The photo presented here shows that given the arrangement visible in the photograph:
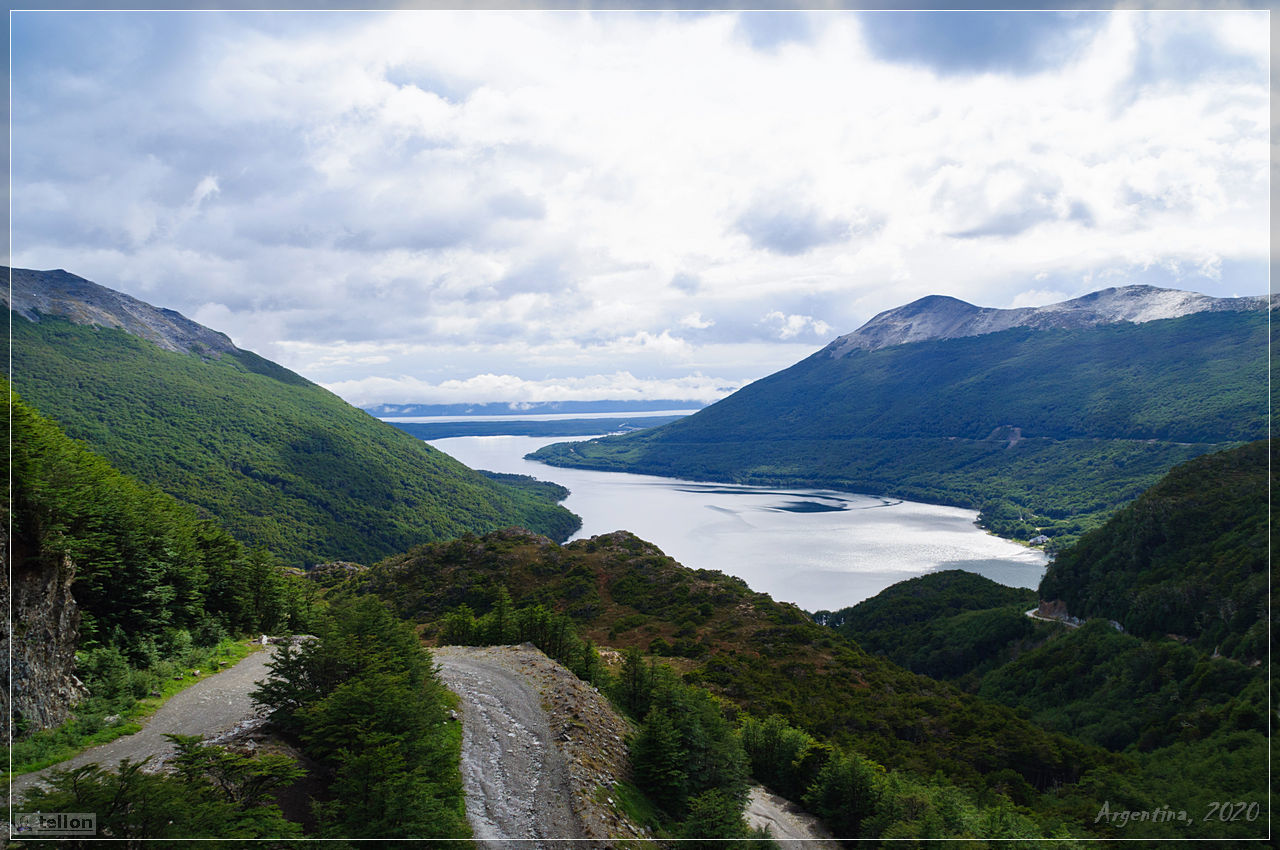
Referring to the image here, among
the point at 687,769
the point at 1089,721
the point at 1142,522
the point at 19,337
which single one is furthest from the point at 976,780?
the point at 19,337

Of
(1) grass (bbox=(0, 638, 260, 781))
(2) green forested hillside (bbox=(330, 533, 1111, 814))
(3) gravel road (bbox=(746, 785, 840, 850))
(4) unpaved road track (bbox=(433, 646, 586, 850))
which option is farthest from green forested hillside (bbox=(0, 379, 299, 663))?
(3) gravel road (bbox=(746, 785, 840, 850))

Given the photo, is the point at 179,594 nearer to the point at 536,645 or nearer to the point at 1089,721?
the point at 536,645

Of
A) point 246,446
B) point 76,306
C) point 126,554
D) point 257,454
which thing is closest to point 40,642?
point 126,554

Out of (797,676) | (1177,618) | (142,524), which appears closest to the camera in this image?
(142,524)

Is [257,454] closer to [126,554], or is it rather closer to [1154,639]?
[126,554]

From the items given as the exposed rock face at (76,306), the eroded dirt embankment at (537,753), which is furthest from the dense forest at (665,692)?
the exposed rock face at (76,306)
